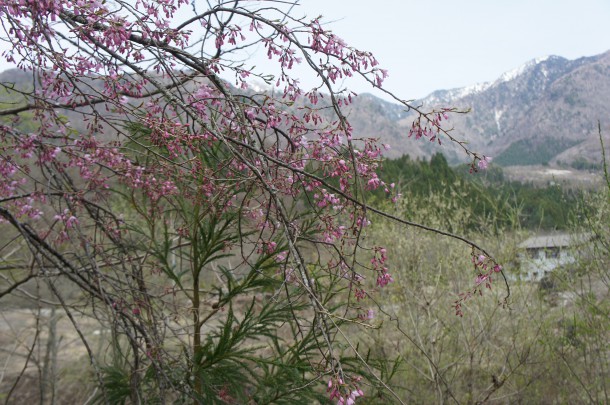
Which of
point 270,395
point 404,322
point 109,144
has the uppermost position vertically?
point 109,144

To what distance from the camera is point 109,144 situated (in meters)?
3.11

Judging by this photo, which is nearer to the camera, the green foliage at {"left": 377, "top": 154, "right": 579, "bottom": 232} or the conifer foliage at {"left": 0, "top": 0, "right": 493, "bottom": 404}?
the conifer foliage at {"left": 0, "top": 0, "right": 493, "bottom": 404}

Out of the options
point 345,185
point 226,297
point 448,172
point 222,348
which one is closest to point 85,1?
point 345,185

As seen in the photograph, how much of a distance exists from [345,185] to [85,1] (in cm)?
151

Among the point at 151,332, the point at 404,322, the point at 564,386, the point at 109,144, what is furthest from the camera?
the point at 404,322

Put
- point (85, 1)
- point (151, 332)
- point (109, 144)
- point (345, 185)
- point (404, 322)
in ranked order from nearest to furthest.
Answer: point (85, 1), point (345, 185), point (151, 332), point (109, 144), point (404, 322)

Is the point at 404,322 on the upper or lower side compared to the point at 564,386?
upper

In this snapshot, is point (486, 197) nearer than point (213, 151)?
No

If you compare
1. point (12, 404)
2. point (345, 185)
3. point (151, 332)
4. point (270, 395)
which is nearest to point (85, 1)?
point (345, 185)

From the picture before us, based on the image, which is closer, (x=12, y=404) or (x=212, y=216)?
(x=212, y=216)

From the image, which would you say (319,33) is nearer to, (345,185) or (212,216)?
(345,185)

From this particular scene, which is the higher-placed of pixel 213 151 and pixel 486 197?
pixel 213 151

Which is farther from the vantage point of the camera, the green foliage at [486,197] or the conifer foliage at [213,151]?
the green foliage at [486,197]

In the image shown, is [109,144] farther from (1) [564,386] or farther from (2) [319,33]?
(1) [564,386]
